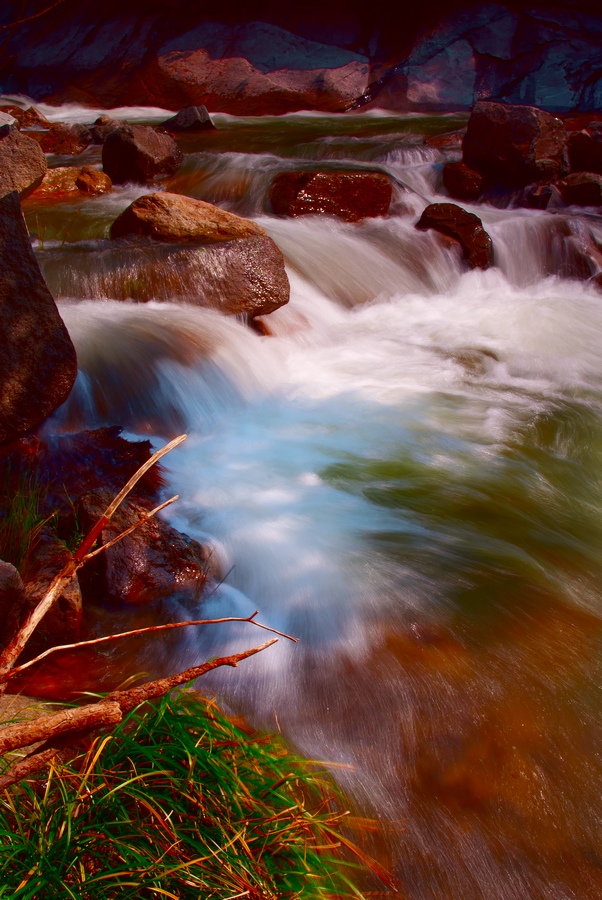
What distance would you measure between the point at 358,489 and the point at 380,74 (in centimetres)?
1633

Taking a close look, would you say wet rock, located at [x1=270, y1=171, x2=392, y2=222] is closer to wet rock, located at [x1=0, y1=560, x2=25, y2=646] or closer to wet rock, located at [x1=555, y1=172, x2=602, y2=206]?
wet rock, located at [x1=555, y1=172, x2=602, y2=206]

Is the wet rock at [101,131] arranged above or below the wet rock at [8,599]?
above

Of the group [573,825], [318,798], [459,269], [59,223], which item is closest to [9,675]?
[318,798]

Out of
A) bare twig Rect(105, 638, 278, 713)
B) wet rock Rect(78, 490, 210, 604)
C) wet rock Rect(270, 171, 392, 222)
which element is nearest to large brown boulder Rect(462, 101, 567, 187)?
wet rock Rect(270, 171, 392, 222)

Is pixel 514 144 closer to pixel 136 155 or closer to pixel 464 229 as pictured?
pixel 464 229

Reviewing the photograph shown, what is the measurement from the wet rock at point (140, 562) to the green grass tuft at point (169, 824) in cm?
102

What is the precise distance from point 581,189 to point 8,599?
987 cm

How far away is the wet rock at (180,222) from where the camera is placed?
639cm

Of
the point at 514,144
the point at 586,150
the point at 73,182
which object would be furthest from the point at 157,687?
the point at 586,150

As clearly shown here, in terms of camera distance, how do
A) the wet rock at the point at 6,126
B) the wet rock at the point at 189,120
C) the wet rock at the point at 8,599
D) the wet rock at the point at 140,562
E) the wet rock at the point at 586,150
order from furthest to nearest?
the wet rock at the point at 189,120 → the wet rock at the point at 586,150 → the wet rock at the point at 6,126 → the wet rock at the point at 140,562 → the wet rock at the point at 8,599

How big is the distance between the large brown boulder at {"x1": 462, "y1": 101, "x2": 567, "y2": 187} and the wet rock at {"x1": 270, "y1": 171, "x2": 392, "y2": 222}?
1995 millimetres

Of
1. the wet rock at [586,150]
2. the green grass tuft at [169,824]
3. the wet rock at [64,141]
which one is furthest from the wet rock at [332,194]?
the green grass tuft at [169,824]

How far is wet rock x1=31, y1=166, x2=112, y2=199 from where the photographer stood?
8.81 metres

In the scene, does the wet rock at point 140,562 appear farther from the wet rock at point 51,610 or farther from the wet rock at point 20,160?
the wet rock at point 20,160
